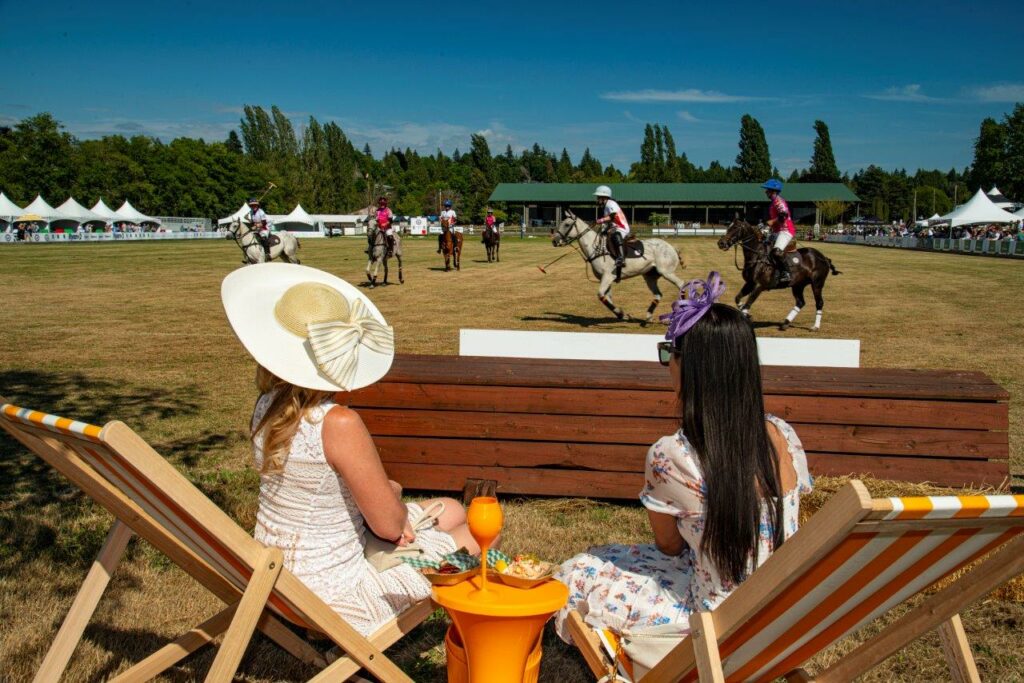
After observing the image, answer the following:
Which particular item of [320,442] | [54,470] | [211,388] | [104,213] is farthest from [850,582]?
[104,213]

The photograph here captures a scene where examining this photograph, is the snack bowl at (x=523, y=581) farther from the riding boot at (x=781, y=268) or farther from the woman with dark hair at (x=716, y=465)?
the riding boot at (x=781, y=268)

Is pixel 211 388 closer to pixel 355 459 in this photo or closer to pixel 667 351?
→ pixel 355 459

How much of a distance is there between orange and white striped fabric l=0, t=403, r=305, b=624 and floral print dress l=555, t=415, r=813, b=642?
40.0 inches

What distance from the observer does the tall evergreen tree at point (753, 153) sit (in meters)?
106

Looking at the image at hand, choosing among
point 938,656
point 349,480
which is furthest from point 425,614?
point 938,656

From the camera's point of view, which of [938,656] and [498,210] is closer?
[938,656]

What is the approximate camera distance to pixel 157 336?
1359 centimetres

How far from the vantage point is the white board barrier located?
19.9 feet

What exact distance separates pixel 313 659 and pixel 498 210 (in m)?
90.3

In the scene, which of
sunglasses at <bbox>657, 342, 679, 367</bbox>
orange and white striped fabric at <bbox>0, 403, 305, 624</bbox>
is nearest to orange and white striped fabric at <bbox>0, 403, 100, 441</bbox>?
orange and white striped fabric at <bbox>0, 403, 305, 624</bbox>

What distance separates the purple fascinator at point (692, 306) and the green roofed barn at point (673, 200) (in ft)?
258

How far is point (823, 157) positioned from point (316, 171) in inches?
2717

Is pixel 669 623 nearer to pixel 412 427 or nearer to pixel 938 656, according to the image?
pixel 938 656

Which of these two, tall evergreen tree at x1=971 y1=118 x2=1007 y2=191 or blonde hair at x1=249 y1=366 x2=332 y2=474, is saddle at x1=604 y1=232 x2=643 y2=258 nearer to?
blonde hair at x1=249 y1=366 x2=332 y2=474
